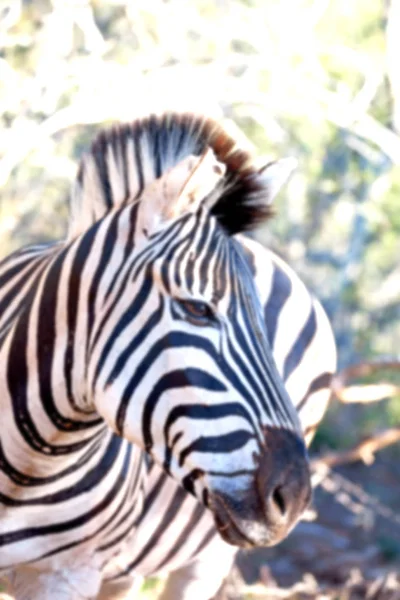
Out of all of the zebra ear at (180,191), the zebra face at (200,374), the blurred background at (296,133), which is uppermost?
the zebra ear at (180,191)

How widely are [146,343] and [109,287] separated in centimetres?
23

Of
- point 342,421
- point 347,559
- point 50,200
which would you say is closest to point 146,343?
point 347,559

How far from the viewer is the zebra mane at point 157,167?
11.5ft

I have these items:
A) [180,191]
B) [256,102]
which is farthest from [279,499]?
[256,102]

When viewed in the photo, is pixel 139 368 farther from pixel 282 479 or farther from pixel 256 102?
pixel 256 102

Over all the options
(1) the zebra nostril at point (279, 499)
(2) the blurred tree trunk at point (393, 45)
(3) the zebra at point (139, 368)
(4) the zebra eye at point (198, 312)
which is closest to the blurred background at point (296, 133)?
(2) the blurred tree trunk at point (393, 45)

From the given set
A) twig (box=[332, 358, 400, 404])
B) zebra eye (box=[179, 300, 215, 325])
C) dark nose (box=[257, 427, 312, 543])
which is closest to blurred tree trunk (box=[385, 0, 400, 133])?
twig (box=[332, 358, 400, 404])

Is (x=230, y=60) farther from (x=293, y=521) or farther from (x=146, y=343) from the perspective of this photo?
(x=293, y=521)

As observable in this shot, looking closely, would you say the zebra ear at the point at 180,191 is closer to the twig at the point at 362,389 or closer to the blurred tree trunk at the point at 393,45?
the blurred tree trunk at the point at 393,45

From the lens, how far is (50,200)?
13492 millimetres

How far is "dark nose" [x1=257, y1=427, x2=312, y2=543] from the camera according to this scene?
3.03 m

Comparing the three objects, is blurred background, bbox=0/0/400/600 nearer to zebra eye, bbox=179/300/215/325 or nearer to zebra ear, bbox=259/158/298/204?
zebra ear, bbox=259/158/298/204

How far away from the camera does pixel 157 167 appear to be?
12.2ft

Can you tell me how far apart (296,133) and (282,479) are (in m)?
12.5
